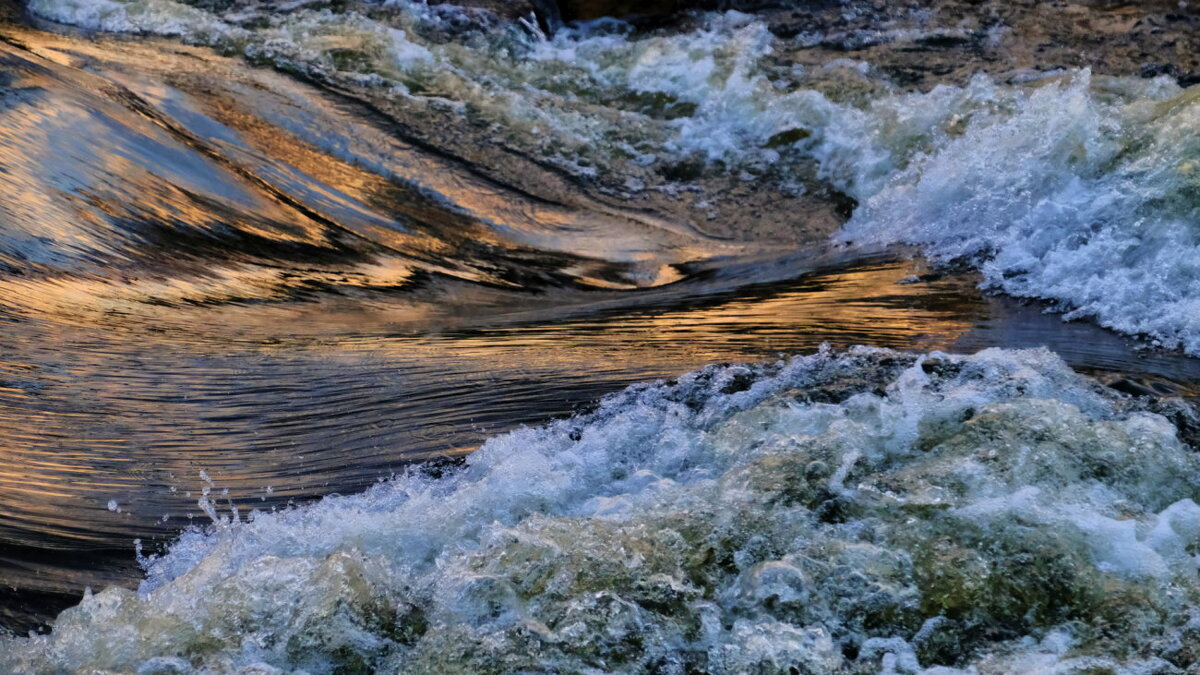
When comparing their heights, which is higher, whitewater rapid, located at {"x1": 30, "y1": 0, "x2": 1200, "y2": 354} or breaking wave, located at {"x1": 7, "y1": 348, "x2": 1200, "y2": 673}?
whitewater rapid, located at {"x1": 30, "y1": 0, "x2": 1200, "y2": 354}

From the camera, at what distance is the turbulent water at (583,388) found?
2.37m

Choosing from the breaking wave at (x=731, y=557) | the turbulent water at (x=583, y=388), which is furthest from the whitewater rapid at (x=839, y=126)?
the breaking wave at (x=731, y=557)

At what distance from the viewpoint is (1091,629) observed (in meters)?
2.29

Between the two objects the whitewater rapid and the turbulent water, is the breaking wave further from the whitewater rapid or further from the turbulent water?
the whitewater rapid

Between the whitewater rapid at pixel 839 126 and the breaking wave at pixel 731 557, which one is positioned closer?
the breaking wave at pixel 731 557

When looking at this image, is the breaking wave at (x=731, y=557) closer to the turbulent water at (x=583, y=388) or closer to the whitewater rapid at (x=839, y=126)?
the turbulent water at (x=583, y=388)

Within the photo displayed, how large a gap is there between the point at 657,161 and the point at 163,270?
307 cm

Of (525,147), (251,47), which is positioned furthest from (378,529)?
(251,47)

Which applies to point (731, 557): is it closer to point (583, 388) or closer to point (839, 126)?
point (583, 388)

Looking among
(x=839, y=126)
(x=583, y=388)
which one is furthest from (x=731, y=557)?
(x=839, y=126)

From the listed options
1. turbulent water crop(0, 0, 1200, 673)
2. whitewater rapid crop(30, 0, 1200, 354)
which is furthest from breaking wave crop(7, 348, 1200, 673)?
whitewater rapid crop(30, 0, 1200, 354)

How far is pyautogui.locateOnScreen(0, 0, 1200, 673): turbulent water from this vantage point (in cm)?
237

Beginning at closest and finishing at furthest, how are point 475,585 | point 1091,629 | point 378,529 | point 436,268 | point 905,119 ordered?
point 1091,629 → point 475,585 → point 378,529 → point 436,268 → point 905,119

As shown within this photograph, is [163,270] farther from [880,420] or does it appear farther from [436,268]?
[880,420]
